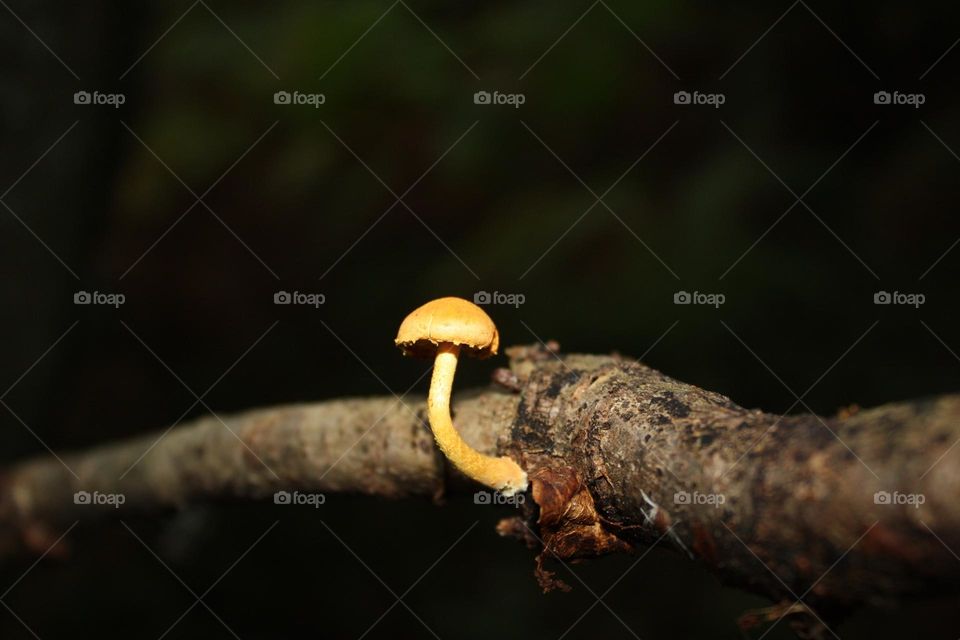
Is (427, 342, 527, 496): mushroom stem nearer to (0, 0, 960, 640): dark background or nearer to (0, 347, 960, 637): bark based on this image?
(0, 347, 960, 637): bark

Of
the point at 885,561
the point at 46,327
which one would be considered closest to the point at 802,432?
the point at 885,561

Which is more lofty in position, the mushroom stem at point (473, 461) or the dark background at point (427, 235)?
the dark background at point (427, 235)

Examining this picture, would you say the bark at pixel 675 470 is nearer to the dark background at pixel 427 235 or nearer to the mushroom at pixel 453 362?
the mushroom at pixel 453 362

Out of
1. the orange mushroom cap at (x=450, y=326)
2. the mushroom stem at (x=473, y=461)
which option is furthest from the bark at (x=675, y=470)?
the orange mushroom cap at (x=450, y=326)

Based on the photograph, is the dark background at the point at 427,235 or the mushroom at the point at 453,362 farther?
the dark background at the point at 427,235

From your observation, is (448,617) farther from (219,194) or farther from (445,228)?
(219,194)

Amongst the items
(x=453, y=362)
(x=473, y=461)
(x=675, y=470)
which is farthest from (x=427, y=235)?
(x=675, y=470)
